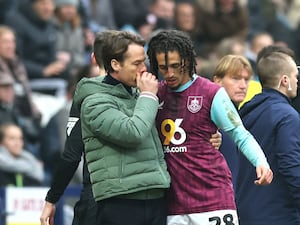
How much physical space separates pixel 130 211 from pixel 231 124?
0.77 metres

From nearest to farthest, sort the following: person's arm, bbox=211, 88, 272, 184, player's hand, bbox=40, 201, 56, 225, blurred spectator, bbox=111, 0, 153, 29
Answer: person's arm, bbox=211, 88, 272, 184 < player's hand, bbox=40, 201, 56, 225 < blurred spectator, bbox=111, 0, 153, 29

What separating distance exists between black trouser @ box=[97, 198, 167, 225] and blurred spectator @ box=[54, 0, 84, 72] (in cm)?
782

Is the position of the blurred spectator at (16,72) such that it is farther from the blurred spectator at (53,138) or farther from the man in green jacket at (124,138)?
the man in green jacket at (124,138)

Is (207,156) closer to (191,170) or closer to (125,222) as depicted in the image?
(191,170)

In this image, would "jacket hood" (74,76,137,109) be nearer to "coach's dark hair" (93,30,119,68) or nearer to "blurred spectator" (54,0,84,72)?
"coach's dark hair" (93,30,119,68)

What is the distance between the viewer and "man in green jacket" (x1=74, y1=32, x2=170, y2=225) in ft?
20.5

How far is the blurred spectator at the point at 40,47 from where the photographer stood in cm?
1388

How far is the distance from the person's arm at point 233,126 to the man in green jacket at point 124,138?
369mm

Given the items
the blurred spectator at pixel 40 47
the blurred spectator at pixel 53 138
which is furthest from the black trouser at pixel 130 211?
the blurred spectator at pixel 40 47

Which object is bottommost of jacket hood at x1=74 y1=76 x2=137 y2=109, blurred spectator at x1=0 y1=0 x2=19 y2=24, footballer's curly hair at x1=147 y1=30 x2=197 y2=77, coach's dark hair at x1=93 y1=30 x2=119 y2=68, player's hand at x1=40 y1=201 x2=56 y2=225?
player's hand at x1=40 y1=201 x2=56 y2=225

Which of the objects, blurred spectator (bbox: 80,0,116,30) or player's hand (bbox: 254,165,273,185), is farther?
blurred spectator (bbox: 80,0,116,30)

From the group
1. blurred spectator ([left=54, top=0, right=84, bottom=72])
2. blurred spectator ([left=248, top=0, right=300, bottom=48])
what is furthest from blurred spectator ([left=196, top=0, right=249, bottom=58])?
blurred spectator ([left=54, top=0, right=84, bottom=72])

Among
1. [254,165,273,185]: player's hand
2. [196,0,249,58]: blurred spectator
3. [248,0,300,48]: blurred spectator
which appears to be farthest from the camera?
[248,0,300,48]: blurred spectator

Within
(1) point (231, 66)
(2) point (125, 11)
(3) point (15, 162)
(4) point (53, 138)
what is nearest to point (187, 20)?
(2) point (125, 11)
